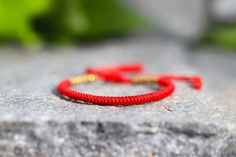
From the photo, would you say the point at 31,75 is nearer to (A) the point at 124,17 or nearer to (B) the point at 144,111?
(B) the point at 144,111

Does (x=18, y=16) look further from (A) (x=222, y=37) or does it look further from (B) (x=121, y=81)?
(A) (x=222, y=37)

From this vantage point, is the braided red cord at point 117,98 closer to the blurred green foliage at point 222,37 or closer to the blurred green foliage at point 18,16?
the blurred green foliage at point 18,16

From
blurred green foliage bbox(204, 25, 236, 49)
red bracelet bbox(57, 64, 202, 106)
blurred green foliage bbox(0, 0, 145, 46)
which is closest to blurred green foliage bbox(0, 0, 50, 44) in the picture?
blurred green foliage bbox(0, 0, 145, 46)

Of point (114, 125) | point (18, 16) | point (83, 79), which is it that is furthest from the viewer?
point (18, 16)

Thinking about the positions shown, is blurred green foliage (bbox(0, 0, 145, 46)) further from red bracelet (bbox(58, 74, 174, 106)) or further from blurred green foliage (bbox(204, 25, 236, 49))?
red bracelet (bbox(58, 74, 174, 106))

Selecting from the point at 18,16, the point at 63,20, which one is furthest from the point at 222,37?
the point at 18,16
